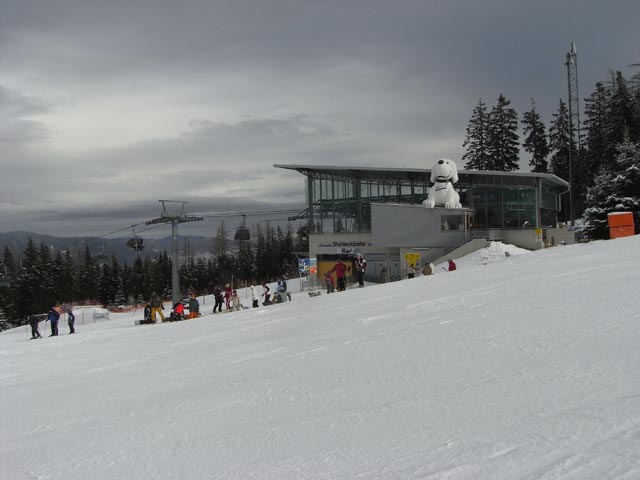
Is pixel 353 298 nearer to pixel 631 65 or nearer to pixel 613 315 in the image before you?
pixel 613 315

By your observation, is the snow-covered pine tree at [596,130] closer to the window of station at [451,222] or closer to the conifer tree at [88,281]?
the window of station at [451,222]

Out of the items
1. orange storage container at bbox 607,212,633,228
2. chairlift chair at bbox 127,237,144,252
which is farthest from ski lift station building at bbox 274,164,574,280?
chairlift chair at bbox 127,237,144,252

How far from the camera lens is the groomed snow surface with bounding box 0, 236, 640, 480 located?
14.9 feet

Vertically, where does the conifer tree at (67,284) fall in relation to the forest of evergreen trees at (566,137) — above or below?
below

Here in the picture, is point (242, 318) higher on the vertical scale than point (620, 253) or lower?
lower

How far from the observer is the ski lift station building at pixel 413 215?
44.0 metres

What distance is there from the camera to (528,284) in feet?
44.4

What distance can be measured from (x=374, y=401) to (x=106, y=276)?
321 ft

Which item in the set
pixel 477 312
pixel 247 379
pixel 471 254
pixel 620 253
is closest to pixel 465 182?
pixel 471 254

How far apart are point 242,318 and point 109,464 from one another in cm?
1253

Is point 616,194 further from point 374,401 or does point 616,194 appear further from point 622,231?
point 374,401

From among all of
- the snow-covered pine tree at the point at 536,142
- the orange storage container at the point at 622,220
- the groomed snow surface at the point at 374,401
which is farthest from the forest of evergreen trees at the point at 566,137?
the groomed snow surface at the point at 374,401

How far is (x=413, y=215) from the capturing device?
4472 cm

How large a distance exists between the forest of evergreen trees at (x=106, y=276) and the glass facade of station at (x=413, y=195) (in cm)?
2590
